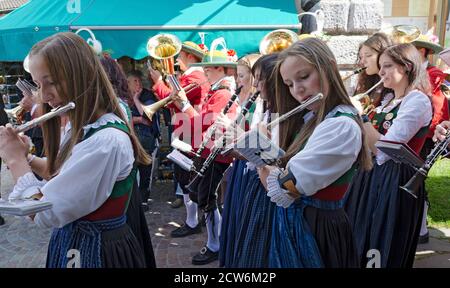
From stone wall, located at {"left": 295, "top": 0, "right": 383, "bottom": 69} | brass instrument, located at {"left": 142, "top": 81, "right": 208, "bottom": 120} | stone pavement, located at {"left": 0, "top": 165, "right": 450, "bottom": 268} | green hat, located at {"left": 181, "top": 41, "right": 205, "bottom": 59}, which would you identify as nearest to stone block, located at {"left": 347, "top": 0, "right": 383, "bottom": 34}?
stone wall, located at {"left": 295, "top": 0, "right": 383, "bottom": 69}

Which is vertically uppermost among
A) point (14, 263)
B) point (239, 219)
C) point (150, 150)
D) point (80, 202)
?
point (80, 202)

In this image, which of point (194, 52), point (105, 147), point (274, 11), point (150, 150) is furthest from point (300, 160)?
point (274, 11)

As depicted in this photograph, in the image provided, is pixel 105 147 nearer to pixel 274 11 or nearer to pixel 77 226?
pixel 77 226

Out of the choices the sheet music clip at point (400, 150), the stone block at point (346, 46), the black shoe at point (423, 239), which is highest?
the stone block at point (346, 46)

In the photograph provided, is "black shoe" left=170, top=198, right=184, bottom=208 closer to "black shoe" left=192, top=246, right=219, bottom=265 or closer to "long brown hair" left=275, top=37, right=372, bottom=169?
"black shoe" left=192, top=246, right=219, bottom=265

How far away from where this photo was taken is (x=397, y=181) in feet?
10.4

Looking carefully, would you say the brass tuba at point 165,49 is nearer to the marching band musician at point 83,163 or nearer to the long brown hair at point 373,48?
the long brown hair at point 373,48

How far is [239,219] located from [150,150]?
3.04 meters

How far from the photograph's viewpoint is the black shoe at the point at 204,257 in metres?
3.91

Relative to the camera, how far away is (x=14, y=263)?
4012mm

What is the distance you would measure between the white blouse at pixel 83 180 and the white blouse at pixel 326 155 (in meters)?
0.77

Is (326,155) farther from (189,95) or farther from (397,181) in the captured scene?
(189,95)

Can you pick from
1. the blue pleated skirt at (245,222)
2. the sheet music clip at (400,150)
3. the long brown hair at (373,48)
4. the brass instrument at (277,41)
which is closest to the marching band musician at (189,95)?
the brass instrument at (277,41)

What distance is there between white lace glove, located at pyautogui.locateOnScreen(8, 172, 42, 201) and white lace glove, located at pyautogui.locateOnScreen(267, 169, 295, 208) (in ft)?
3.32
